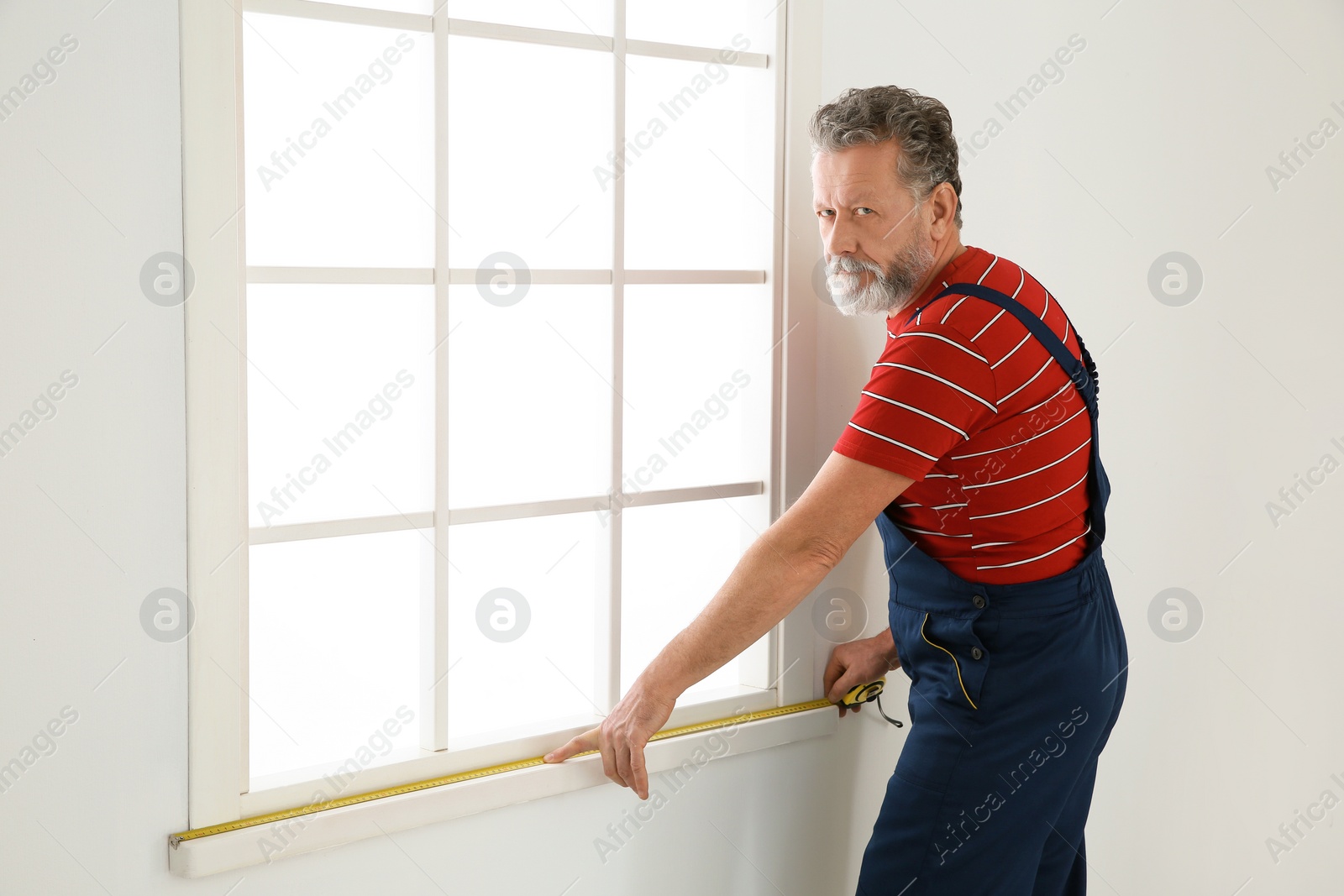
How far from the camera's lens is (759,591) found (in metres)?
1.63

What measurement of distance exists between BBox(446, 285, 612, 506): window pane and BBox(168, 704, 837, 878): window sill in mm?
483

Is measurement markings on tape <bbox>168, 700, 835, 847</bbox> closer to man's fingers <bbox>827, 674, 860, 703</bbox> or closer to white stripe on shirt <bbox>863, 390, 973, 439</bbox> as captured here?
man's fingers <bbox>827, 674, 860, 703</bbox>

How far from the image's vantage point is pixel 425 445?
69.8 inches

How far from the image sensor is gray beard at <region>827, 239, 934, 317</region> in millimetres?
1724

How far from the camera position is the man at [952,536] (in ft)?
5.14

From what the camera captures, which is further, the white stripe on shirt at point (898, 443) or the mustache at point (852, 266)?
the mustache at point (852, 266)

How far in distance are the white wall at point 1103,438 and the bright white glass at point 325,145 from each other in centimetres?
64

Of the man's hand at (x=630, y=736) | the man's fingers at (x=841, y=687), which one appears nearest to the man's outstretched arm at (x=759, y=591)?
the man's hand at (x=630, y=736)

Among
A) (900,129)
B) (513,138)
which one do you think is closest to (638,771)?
Result: (900,129)

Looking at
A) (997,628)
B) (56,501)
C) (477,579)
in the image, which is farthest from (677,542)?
(56,501)

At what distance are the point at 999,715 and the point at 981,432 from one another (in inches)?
17.3

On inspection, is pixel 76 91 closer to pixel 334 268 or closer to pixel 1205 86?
pixel 334 268

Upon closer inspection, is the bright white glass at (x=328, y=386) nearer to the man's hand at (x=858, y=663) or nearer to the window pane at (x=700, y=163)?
the window pane at (x=700, y=163)

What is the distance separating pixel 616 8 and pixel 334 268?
690mm
